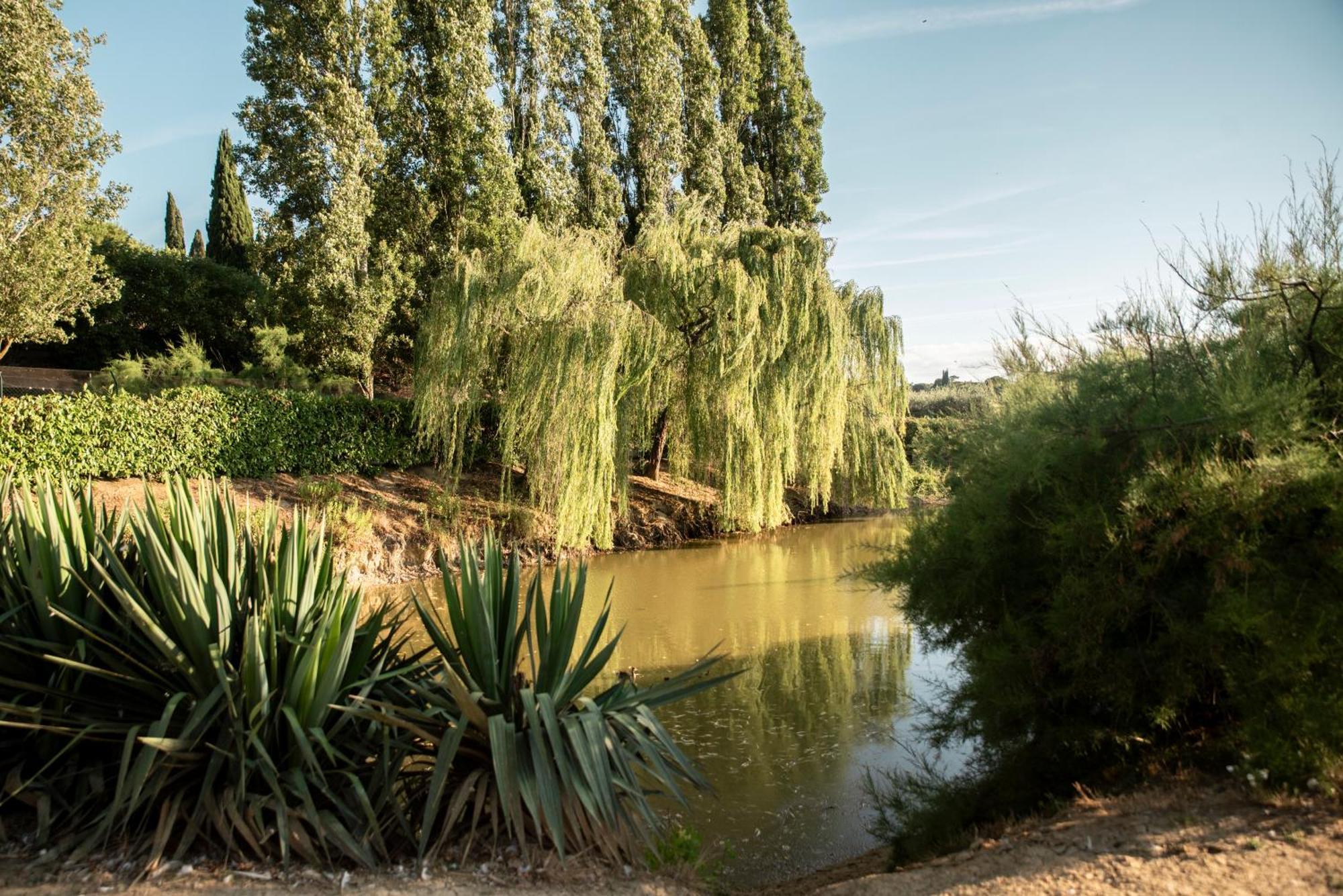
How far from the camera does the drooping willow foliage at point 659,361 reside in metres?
12.9

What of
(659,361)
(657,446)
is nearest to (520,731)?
(659,361)

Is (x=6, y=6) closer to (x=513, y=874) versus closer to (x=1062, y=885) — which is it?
(x=513, y=874)

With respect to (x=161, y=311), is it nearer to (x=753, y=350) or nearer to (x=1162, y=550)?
(x=753, y=350)

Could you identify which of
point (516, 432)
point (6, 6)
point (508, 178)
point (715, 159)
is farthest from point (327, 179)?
point (715, 159)

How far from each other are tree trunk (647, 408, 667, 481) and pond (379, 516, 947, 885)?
11.9ft

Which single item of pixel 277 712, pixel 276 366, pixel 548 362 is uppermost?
pixel 276 366

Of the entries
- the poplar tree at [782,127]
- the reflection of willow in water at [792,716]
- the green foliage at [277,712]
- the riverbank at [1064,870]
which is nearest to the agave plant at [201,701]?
the green foliage at [277,712]

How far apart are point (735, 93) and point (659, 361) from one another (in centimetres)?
1557

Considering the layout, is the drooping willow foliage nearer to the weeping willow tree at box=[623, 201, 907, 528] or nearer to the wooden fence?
the weeping willow tree at box=[623, 201, 907, 528]

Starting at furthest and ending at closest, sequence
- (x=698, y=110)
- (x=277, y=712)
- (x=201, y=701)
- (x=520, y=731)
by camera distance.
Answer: (x=698, y=110) < (x=520, y=731) < (x=277, y=712) < (x=201, y=701)

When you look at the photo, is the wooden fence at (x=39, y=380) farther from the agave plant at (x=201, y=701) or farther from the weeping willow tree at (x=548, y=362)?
the agave plant at (x=201, y=701)

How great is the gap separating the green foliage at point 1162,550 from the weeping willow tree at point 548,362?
803 cm

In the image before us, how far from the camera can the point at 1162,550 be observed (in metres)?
3.94

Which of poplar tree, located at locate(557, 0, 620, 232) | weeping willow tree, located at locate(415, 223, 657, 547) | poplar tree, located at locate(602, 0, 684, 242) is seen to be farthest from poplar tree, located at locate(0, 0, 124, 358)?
poplar tree, located at locate(602, 0, 684, 242)
